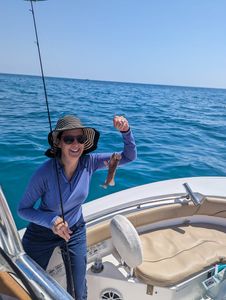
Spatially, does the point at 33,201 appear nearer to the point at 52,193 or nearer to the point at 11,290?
the point at 52,193

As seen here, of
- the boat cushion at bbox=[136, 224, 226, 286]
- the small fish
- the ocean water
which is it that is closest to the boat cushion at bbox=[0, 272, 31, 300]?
the small fish

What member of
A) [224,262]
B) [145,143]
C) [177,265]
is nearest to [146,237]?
[177,265]

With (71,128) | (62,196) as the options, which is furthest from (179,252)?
(71,128)

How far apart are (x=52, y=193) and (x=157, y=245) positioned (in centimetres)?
112

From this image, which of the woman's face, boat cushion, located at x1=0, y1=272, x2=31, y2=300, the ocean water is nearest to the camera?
boat cushion, located at x1=0, y1=272, x2=31, y2=300

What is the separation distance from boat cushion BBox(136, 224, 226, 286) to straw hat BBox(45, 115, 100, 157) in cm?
97

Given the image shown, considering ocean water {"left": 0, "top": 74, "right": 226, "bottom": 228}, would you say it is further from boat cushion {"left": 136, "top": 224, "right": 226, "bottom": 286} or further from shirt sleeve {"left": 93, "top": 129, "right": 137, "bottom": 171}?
shirt sleeve {"left": 93, "top": 129, "right": 137, "bottom": 171}

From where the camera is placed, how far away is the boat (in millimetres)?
2090

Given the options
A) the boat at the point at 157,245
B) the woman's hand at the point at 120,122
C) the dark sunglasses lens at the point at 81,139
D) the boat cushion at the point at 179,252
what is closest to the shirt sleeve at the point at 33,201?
the dark sunglasses lens at the point at 81,139

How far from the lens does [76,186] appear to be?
1931 mm

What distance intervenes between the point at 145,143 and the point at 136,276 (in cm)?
662

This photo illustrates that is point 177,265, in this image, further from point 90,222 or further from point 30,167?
point 30,167

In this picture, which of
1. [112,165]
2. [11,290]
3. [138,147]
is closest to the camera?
[11,290]

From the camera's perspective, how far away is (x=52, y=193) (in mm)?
1850
